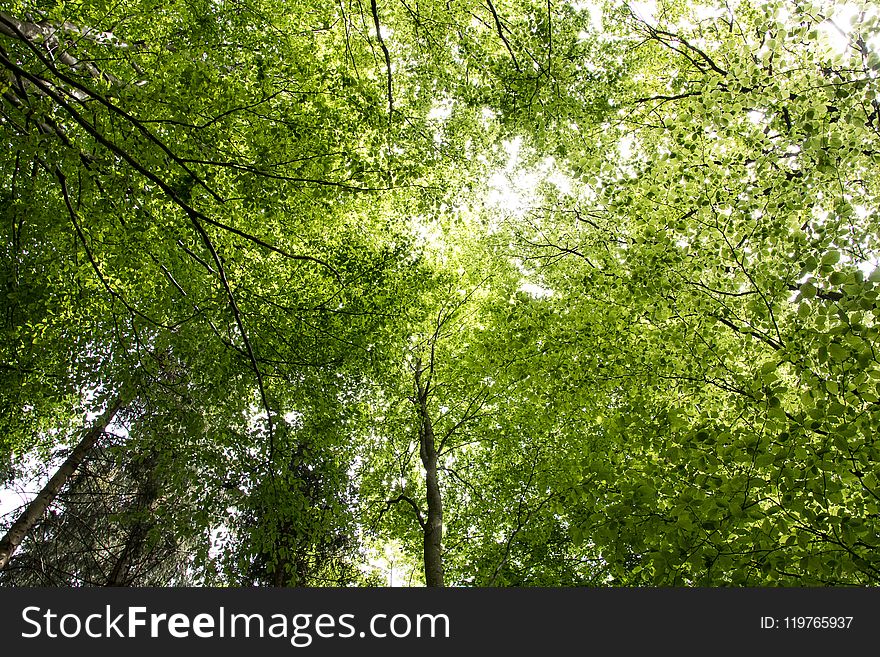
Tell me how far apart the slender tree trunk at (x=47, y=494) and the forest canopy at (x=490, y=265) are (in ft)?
0.42

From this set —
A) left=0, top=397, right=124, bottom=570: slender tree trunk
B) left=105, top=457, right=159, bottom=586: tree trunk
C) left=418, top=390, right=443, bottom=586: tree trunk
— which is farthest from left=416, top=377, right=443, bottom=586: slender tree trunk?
left=0, top=397, right=124, bottom=570: slender tree trunk

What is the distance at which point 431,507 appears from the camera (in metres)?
10.2

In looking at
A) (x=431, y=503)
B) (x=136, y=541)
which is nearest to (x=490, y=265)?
(x=431, y=503)

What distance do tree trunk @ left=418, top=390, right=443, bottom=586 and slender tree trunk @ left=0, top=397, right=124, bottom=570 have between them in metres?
5.86

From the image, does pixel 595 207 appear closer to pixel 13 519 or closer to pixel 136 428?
pixel 136 428

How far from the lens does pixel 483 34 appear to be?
7.54 m

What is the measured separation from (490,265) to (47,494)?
10.0 metres

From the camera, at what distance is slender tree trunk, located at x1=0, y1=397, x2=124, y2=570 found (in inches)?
375

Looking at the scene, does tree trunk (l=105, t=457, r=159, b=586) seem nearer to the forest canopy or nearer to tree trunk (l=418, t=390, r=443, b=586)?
the forest canopy

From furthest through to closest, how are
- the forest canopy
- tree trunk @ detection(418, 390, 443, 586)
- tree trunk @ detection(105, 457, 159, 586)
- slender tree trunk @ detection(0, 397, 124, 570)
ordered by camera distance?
tree trunk @ detection(105, 457, 159, 586)
slender tree trunk @ detection(0, 397, 124, 570)
tree trunk @ detection(418, 390, 443, 586)
the forest canopy

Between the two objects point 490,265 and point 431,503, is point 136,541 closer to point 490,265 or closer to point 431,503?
point 431,503

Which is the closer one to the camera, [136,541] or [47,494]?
[47,494]

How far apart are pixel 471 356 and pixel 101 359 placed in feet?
22.4

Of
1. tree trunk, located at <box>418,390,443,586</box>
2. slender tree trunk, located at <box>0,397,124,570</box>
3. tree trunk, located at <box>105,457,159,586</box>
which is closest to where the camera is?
tree trunk, located at <box>418,390,443,586</box>
